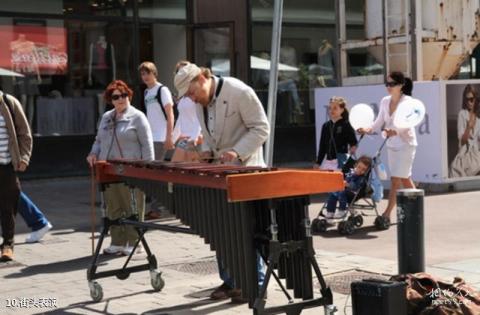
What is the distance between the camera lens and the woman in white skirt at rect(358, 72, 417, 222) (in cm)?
955

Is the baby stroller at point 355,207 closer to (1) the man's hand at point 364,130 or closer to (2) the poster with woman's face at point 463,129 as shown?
(1) the man's hand at point 364,130

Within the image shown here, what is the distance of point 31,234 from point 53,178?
5.69 m

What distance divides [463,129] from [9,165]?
7151mm

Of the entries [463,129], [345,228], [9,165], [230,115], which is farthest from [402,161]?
[9,165]

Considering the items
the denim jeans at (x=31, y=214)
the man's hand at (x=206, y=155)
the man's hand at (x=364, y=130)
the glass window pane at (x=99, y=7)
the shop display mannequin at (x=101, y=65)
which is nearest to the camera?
the man's hand at (x=206, y=155)

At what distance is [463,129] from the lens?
1250 cm

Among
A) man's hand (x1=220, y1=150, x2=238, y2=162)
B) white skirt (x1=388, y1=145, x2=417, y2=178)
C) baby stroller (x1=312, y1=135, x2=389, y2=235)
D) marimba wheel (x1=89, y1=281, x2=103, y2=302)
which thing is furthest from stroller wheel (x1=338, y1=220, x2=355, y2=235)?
marimba wheel (x1=89, y1=281, x2=103, y2=302)

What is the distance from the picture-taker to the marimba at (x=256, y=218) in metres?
5.16

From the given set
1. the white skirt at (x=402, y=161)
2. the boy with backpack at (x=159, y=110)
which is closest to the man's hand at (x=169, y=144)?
the boy with backpack at (x=159, y=110)

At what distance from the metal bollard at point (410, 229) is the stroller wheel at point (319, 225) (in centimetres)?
366

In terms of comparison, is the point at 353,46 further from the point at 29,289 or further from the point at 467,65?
the point at 29,289

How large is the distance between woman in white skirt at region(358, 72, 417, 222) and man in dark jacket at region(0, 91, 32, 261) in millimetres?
4153

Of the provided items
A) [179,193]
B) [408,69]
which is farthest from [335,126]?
[179,193]

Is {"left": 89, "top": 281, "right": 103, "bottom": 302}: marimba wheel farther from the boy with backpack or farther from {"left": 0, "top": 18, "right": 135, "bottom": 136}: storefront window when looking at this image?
{"left": 0, "top": 18, "right": 135, "bottom": 136}: storefront window
